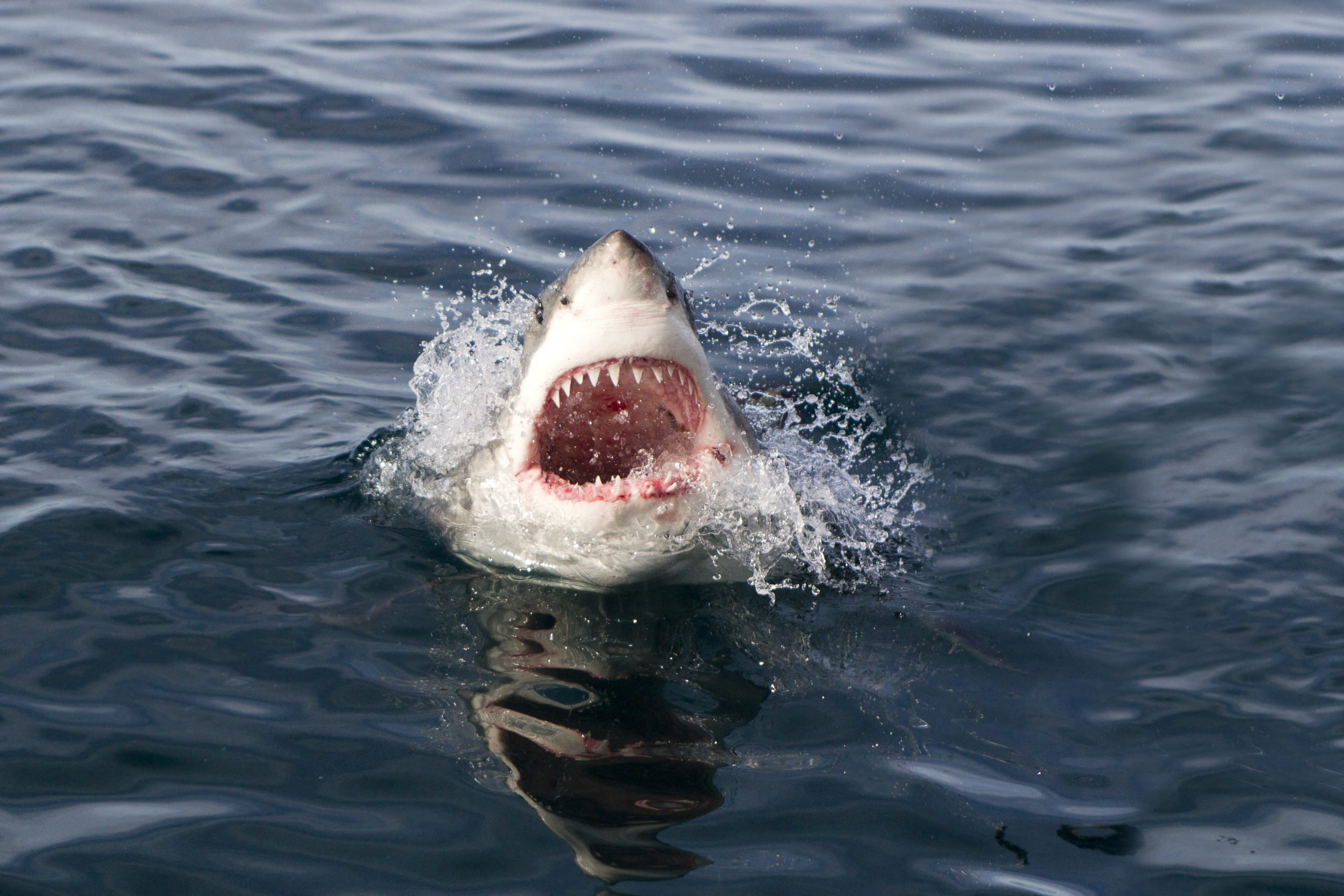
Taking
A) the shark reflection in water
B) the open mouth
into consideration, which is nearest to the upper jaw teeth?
the open mouth

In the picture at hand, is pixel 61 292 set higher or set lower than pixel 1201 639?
higher

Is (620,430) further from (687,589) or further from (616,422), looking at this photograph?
(687,589)

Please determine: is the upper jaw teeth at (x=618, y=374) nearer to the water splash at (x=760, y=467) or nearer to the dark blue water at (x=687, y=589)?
the water splash at (x=760, y=467)

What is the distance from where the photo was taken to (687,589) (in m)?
4.58

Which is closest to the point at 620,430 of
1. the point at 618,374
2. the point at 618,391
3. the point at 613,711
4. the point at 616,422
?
the point at 616,422

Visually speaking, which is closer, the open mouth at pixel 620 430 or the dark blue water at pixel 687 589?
the dark blue water at pixel 687 589

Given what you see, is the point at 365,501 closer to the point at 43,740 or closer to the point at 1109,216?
the point at 43,740

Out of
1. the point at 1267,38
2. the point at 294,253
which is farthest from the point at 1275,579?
the point at 1267,38

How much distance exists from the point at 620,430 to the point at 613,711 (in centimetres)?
106

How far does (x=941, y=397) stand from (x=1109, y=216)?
2815 mm

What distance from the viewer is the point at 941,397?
261 inches

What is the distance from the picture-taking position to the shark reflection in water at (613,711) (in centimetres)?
335

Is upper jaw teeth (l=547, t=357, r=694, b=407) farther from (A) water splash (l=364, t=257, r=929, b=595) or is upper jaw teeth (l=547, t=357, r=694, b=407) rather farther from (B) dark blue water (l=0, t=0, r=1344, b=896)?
(B) dark blue water (l=0, t=0, r=1344, b=896)

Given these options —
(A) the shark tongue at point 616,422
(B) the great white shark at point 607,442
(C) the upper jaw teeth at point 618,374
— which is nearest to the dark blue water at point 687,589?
(B) the great white shark at point 607,442
